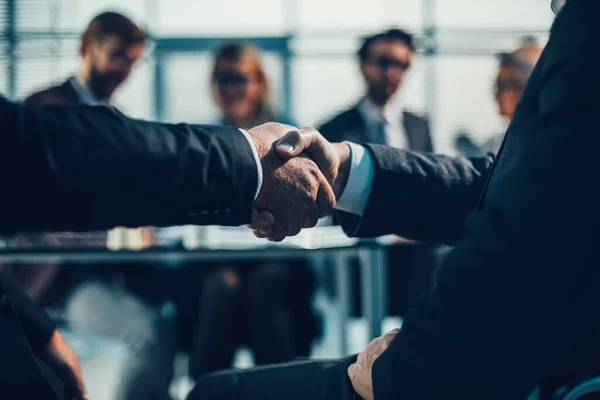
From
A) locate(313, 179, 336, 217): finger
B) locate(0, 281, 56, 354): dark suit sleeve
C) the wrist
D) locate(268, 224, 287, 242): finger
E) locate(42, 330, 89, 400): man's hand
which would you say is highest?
the wrist

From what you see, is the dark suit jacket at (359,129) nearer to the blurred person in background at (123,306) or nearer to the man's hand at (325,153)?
the blurred person in background at (123,306)

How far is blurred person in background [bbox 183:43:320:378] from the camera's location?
8.01 feet

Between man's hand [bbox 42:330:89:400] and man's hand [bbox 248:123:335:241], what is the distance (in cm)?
40

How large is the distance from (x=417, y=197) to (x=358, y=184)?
0.12 m

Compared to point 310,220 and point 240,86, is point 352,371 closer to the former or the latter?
point 310,220

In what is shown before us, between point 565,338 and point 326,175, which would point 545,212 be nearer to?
point 565,338

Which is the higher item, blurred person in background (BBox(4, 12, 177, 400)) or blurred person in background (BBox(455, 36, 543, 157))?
blurred person in background (BBox(455, 36, 543, 157))

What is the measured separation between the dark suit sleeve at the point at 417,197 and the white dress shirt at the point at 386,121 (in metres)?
1.68

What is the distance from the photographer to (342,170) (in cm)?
140

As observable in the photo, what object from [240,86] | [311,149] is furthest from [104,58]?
[311,149]

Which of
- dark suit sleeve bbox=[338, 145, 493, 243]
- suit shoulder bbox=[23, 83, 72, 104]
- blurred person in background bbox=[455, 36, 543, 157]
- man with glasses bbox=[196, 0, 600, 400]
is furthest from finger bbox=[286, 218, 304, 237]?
blurred person in background bbox=[455, 36, 543, 157]

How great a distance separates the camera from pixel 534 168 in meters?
0.80

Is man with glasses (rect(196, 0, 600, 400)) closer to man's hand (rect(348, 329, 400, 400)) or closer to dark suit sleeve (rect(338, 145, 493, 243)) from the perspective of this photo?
man's hand (rect(348, 329, 400, 400))

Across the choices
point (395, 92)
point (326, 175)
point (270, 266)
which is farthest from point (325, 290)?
point (326, 175)
